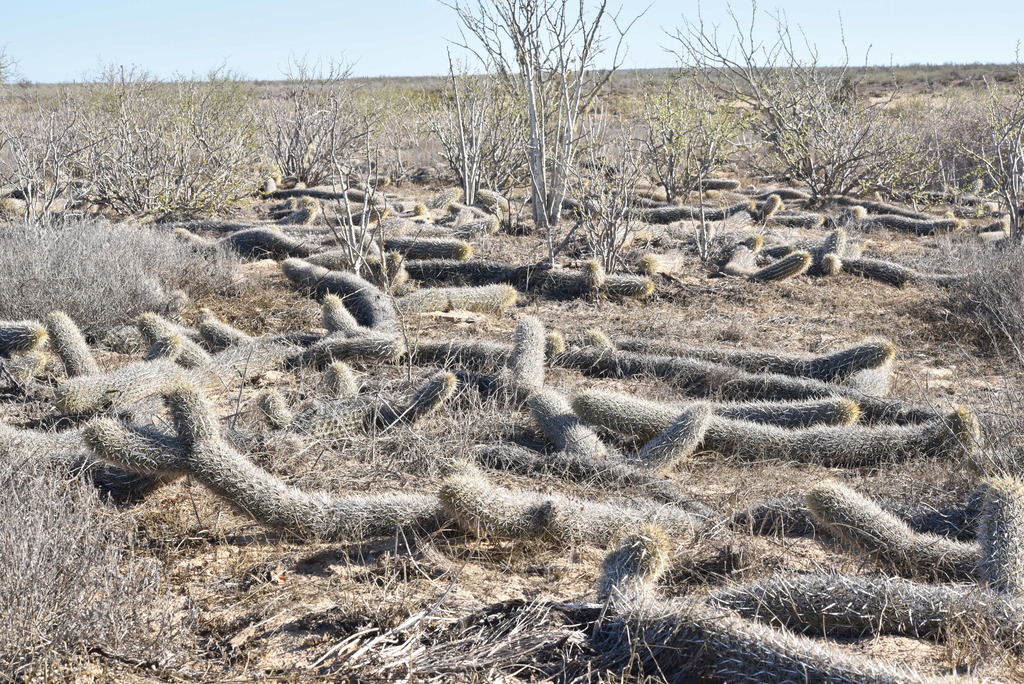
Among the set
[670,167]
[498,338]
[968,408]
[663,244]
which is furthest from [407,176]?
[968,408]

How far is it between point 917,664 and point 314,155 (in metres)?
14.1

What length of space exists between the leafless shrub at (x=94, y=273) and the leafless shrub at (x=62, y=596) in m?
3.60

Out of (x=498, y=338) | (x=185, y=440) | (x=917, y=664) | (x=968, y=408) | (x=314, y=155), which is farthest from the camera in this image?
(x=314, y=155)

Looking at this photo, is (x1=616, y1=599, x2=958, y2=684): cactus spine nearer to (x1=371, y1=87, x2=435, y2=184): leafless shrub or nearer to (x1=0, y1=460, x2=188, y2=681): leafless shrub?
(x1=0, y1=460, x2=188, y2=681): leafless shrub

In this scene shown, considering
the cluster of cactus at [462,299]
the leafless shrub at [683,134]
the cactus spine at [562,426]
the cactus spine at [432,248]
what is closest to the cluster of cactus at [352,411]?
the cactus spine at [562,426]

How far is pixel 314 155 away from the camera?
15.3m

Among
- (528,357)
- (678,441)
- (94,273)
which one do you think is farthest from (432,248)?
(678,441)

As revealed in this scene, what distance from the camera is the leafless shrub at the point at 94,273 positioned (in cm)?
630

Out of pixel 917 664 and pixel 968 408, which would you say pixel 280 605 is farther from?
pixel 968 408

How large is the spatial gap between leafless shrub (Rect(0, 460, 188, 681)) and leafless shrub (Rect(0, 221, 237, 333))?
11.8ft

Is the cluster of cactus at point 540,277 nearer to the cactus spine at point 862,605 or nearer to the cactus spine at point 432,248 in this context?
the cactus spine at point 432,248

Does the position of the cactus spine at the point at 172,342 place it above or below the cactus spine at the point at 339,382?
above

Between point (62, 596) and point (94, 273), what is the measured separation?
4512 mm

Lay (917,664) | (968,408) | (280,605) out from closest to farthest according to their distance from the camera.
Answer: (917,664)
(280,605)
(968,408)
